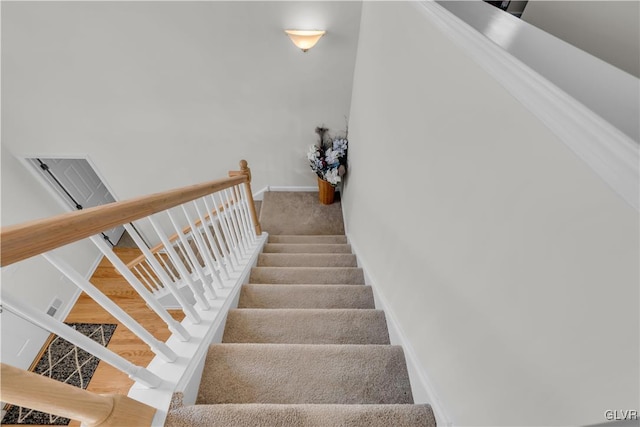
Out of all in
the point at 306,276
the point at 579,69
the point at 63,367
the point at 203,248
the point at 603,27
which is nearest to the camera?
the point at 579,69

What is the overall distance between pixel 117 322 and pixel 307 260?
2.76m

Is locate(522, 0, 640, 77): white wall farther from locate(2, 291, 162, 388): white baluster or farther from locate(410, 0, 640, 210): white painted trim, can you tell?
locate(2, 291, 162, 388): white baluster

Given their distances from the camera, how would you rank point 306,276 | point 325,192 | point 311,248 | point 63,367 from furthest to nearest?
1. point 325,192
2. point 63,367
3. point 311,248
4. point 306,276

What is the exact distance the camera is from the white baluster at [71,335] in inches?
20.4

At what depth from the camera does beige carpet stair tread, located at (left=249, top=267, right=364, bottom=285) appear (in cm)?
208

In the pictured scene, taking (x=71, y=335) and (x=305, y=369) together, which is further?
(x=305, y=369)

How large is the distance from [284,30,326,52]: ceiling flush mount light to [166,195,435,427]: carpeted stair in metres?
2.05

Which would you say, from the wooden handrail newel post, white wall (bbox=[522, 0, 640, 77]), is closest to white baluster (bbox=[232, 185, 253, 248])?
the wooden handrail newel post

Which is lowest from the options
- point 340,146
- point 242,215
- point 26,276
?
point 26,276

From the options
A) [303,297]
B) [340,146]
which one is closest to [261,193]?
[340,146]

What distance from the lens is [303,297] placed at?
1772 mm

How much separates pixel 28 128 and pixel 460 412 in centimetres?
470

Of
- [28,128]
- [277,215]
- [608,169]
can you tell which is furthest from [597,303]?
[28,128]

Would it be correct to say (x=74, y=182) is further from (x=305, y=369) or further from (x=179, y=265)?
(x=305, y=369)
